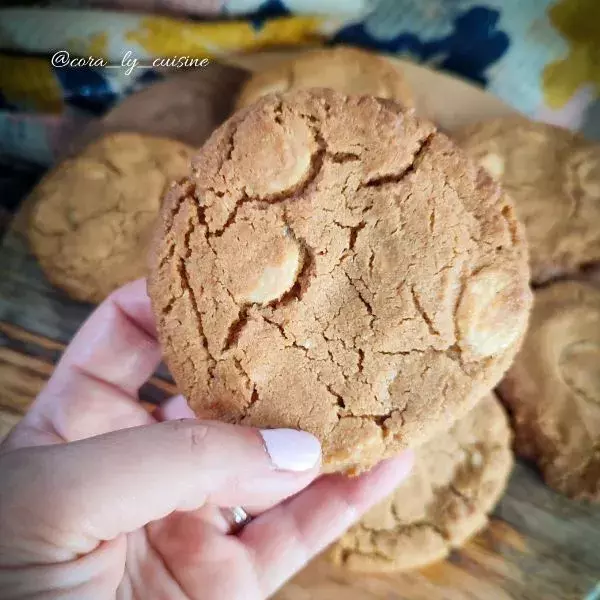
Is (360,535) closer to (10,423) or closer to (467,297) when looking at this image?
(467,297)

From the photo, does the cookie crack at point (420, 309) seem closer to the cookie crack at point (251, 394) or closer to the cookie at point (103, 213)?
the cookie crack at point (251, 394)

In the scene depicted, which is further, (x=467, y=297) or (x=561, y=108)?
(x=561, y=108)

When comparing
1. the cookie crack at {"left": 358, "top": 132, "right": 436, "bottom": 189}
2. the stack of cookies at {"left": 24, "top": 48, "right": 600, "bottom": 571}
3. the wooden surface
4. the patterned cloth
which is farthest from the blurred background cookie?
the cookie crack at {"left": 358, "top": 132, "right": 436, "bottom": 189}

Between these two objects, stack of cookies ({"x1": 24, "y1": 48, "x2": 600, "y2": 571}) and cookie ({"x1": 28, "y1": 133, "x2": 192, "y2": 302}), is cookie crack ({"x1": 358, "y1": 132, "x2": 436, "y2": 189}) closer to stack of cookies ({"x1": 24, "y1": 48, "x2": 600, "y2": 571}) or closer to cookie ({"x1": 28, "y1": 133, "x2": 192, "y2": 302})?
stack of cookies ({"x1": 24, "y1": 48, "x2": 600, "y2": 571})

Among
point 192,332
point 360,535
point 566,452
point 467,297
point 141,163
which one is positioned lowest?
point 360,535

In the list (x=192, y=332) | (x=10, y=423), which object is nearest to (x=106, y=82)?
(x=10, y=423)

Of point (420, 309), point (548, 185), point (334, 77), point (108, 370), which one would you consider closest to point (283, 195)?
point (420, 309)
